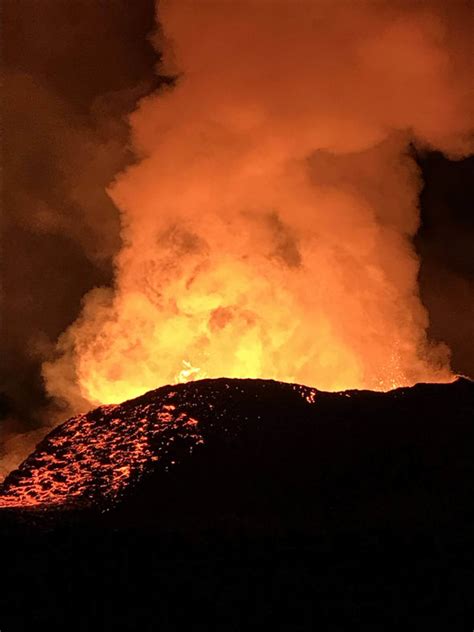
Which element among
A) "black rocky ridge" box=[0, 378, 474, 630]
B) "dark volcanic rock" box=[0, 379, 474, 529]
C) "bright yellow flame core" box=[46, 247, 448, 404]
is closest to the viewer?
"black rocky ridge" box=[0, 378, 474, 630]

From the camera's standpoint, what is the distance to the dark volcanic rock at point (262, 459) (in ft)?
26.2

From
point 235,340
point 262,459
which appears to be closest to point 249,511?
point 262,459

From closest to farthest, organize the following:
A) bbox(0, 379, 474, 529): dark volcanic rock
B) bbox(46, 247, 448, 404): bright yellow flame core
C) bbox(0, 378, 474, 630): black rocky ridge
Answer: bbox(0, 378, 474, 630): black rocky ridge, bbox(0, 379, 474, 529): dark volcanic rock, bbox(46, 247, 448, 404): bright yellow flame core

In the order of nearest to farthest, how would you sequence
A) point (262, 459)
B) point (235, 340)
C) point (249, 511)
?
point (249, 511) < point (262, 459) < point (235, 340)

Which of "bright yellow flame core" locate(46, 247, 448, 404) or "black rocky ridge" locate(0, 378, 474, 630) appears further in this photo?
"bright yellow flame core" locate(46, 247, 448, 404)

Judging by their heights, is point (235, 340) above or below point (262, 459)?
above


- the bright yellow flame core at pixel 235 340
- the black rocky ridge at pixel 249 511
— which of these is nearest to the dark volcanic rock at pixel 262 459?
the black rocky ridge at pixel 249 511

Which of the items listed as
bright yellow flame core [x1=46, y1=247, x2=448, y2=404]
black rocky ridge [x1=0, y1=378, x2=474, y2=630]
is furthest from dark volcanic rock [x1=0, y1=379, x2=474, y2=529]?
bright yellow flame core [x1=46, y1=247, x2=448, y2=404]

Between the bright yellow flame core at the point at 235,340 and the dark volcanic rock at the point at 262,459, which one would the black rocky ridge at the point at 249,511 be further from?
the bright yellow flame core at the point at 235,340

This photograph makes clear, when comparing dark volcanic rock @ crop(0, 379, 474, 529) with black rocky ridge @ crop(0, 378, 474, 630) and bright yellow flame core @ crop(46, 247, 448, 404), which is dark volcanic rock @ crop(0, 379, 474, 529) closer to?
black rocky ridge @ crop(0, 378, 474, 630)

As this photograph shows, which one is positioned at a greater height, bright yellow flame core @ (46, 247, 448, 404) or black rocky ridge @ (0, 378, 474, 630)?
bright yellow flame core @ (46, 247, 448, 404)

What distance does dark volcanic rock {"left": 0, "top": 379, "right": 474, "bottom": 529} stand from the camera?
7979 millimetres

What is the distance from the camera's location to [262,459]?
364 inches

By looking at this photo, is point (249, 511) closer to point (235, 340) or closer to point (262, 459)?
point (262, 459)
